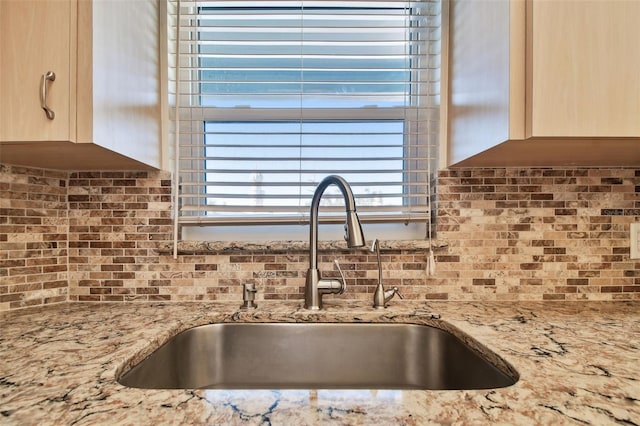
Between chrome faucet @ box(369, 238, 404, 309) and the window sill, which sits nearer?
chrome faucet @ box(369, 238, 404, 309)

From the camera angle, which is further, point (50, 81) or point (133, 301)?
point (133, 301)

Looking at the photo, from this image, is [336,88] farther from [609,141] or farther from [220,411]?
[220,411]

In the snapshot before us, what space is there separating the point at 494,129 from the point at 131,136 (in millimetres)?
1010

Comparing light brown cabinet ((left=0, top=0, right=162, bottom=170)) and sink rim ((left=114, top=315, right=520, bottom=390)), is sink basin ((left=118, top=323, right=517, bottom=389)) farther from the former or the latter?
light brown cabinet ((left=0, top=0, right=162, bottom=170))

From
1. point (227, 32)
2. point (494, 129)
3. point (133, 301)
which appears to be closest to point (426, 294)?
point (494, 129)

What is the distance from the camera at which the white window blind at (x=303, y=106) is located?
1.40 meters

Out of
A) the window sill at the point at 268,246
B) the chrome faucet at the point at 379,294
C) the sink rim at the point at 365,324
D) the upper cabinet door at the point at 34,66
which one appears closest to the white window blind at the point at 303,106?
the window sill at the point at 268,246

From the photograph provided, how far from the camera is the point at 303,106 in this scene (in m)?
1.46

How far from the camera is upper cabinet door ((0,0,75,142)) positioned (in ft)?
2.96

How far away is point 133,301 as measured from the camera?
132 centimetres

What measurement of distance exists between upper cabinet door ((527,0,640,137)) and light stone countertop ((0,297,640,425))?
Answer: 497 millimetres

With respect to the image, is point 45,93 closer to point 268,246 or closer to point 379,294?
point 268,246

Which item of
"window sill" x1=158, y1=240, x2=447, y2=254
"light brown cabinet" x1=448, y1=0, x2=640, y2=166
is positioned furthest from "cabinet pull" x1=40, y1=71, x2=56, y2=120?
"light brown cabinet" x1=448, y1=0, x2=640, y2=166

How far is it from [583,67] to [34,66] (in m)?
1.30
